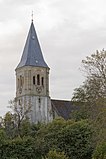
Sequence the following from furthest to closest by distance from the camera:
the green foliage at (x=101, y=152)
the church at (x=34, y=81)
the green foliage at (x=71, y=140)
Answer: the church at (x=34, y=81) < the green foliage at (x=71, y=140) < the green foliage at (x=101, y=152)

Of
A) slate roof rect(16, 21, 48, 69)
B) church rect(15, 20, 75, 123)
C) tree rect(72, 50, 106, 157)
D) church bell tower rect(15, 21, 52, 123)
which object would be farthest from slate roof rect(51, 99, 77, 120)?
tree rect(72, 50, 106, 157)

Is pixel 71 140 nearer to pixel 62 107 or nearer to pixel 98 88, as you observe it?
pixel 98 88

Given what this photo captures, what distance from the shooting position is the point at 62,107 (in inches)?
3627

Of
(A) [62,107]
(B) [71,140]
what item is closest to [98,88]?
(B) [71,140]

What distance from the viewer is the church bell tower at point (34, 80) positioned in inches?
3809

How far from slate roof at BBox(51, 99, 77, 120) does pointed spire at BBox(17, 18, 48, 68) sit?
29.7ft

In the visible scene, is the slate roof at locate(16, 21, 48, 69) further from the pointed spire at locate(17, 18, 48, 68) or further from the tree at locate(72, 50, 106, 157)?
the tree at locate(72, 50, 106, 157)

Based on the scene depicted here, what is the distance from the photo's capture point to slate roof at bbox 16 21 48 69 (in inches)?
3789

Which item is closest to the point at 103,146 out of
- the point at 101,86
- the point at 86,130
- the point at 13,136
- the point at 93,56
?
the point at 101,86

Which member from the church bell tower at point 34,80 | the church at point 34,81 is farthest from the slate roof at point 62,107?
the church bell tower at point 34,80

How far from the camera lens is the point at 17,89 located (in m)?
102

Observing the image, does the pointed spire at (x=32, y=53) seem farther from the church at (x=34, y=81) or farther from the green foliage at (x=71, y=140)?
the green foliage at (x=71, y=140)

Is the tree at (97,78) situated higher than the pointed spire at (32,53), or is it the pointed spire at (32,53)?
the pointed spire at (32,53)

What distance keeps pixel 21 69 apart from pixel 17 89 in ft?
14.2
